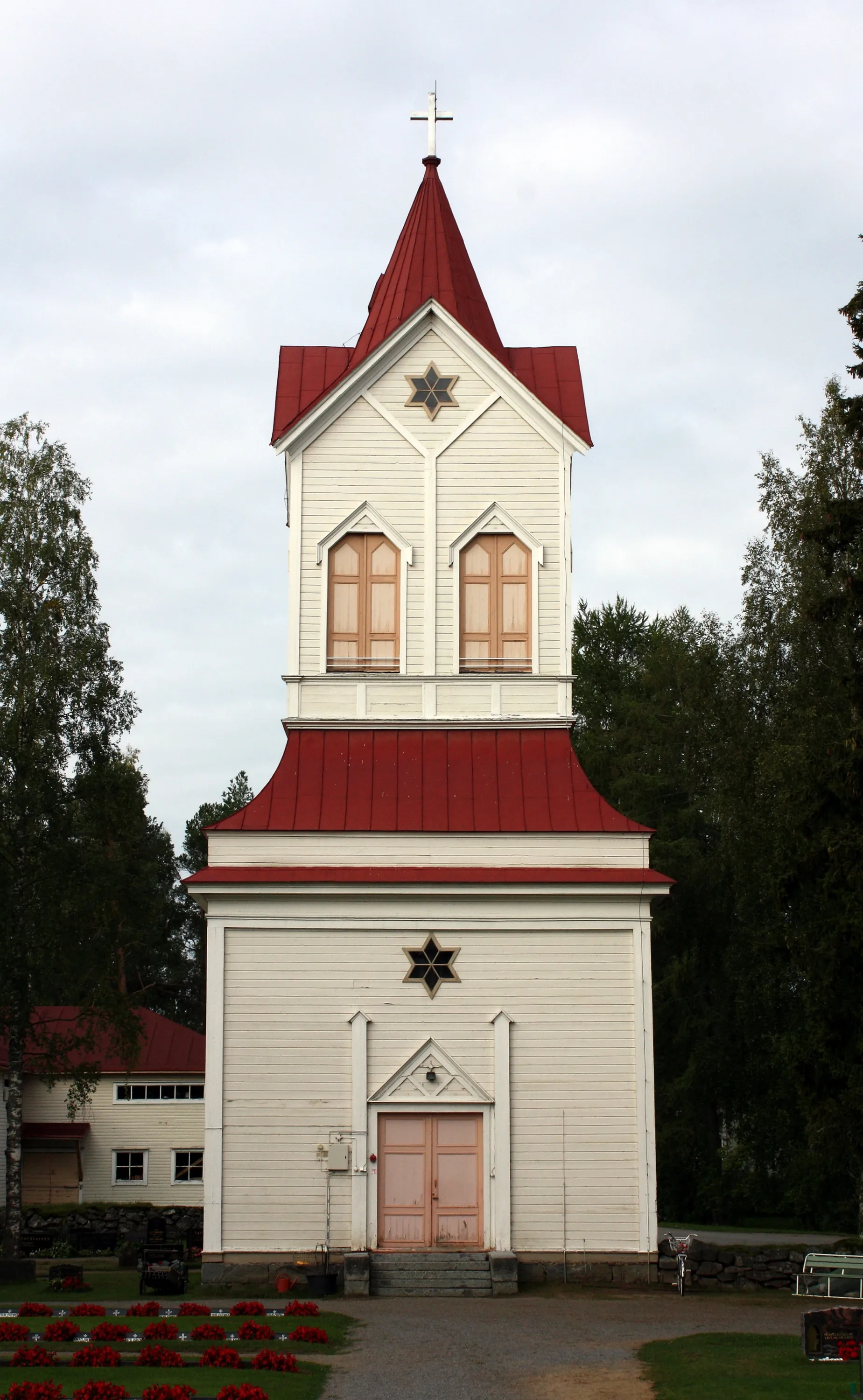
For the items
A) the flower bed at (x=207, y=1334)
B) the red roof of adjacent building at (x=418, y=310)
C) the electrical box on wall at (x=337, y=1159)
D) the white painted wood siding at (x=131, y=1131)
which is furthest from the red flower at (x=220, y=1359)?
the white painted wood siding at (x=131, y=1131)

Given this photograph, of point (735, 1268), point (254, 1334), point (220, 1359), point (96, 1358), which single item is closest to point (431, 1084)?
point (735, 1268)

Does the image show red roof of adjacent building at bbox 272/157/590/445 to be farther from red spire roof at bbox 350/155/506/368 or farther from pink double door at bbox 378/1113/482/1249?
pink double door at bbox 378/1113/482/1249

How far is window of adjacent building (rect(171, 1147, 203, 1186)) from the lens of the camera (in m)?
46.2

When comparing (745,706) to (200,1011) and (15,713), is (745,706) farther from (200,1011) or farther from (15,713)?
(200,1011)

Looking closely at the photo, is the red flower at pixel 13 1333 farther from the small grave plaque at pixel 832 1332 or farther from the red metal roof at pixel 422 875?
the small grave plaque at pixel 832 1332

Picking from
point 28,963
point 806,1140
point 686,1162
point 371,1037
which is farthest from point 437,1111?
point 686,1162

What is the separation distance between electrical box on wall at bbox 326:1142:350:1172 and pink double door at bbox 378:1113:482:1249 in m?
0.53

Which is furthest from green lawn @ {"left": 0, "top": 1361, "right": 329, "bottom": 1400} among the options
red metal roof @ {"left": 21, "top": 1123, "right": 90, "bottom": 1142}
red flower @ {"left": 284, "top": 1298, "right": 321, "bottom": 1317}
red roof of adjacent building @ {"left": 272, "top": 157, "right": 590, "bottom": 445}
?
red metal roof @ {"left": 21, "top": 1123, "right": 90, "bottom": 1142}

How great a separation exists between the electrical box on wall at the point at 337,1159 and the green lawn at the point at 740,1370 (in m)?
6.53

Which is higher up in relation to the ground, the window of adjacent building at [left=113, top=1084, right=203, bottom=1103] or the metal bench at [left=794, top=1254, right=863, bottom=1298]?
the window of adjacent building at [left=113, top=1084, right=203, bottom=1103]

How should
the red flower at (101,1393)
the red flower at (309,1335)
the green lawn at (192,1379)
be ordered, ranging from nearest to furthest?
the red flower at (101,1393)
the green lawn at (192,1379)
the red flower at (309,1335)

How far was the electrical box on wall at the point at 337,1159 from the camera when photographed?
2338cm

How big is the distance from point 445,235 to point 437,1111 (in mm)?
15883

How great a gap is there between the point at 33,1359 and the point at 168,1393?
125 inches
